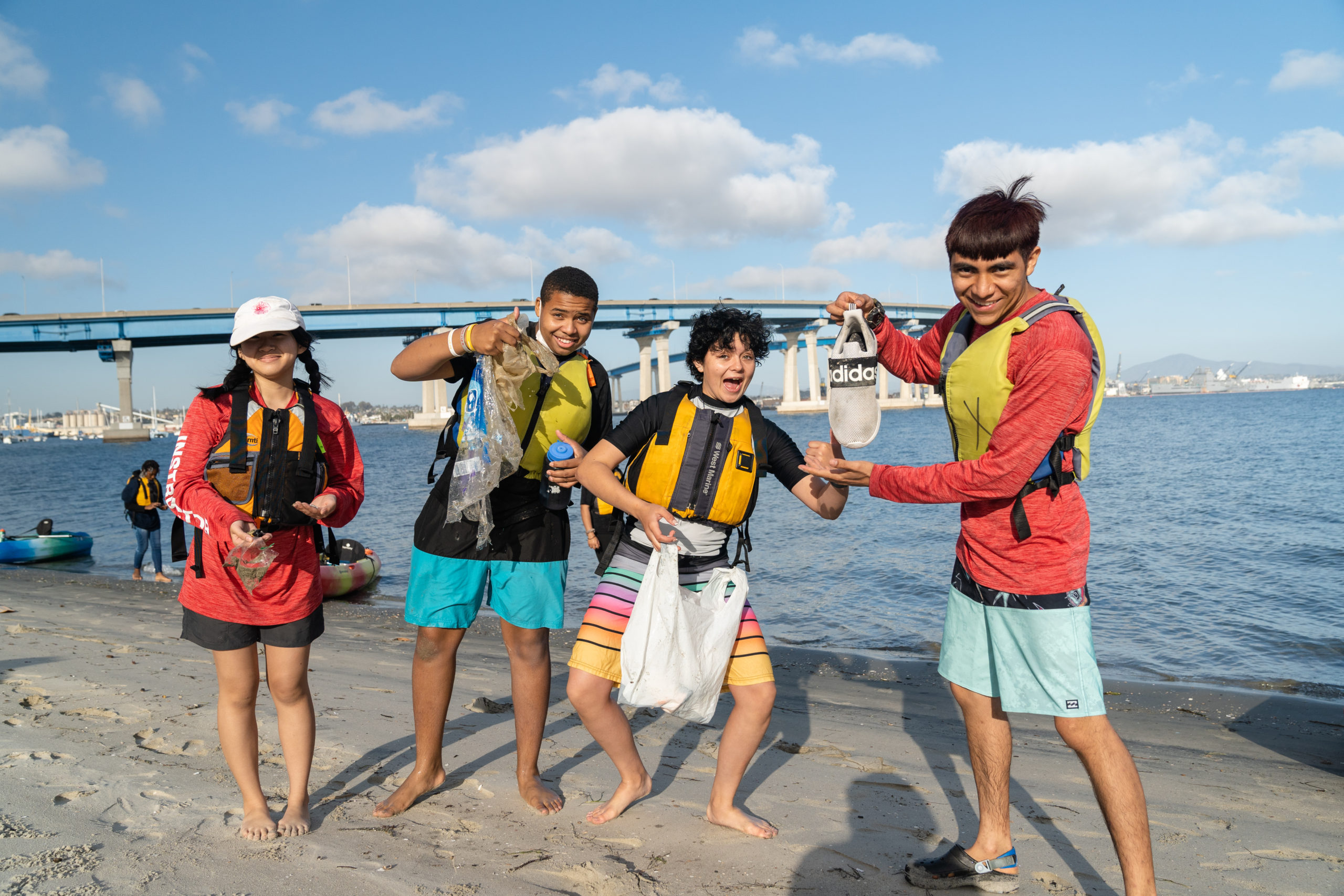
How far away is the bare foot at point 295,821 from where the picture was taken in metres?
2.82

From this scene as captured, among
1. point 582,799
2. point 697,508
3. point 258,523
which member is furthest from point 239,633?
point 697,508

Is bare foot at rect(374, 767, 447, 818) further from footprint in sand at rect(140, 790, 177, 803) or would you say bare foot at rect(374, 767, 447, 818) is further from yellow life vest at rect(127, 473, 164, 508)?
yellow life vest at rect(127, 473, 164, 508)

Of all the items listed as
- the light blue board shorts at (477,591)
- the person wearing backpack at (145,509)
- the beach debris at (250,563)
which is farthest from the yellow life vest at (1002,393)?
the person wearing backpack at (145,509)

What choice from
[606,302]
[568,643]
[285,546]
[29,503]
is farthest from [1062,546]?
[606,302]

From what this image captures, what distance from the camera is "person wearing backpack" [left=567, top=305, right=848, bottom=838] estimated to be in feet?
9.77

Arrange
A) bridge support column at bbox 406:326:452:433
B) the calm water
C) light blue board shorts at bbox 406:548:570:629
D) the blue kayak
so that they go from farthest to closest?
bridge support column at bbox 406:326:452:433, the blue kayak, the calm water, light blue board shorts at bbox 406:548:570:629

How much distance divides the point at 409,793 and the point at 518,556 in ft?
3.42

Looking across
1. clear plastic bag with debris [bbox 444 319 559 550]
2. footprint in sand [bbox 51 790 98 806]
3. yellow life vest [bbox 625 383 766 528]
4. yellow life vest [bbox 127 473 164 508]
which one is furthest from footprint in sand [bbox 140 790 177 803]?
yellow life vest [bbox 127 473 164 508]

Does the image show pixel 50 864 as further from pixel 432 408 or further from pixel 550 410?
pixel 432 408

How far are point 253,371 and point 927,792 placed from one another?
135 inches

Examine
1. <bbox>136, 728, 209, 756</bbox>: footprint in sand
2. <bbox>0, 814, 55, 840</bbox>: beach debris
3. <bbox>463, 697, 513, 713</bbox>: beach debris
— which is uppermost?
<bbox>0, 814, 55, 840</bbox>: beach debris

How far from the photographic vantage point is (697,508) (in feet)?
10.0

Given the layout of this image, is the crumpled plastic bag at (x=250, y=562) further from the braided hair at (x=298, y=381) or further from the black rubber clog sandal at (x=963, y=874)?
the black rubber clog sandal at (x=963, y=874)

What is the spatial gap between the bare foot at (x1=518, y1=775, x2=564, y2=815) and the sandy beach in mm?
49
